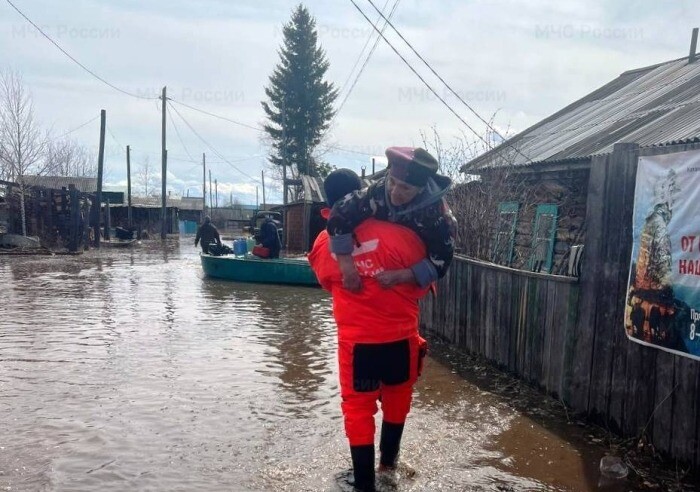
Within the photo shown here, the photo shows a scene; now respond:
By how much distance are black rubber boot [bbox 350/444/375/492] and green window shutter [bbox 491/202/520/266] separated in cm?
618

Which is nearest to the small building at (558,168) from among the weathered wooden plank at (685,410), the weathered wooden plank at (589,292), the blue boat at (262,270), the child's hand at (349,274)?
the weathered wooden plank at (589,292)

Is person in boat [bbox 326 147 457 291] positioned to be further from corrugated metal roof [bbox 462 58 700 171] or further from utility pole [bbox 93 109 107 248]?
utility pole [bbox 93 109 107 248]

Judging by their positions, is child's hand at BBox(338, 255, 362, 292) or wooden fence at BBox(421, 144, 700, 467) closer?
child's hand at BBox(338, 255, 362, 292)

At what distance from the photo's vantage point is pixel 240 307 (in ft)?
37.2

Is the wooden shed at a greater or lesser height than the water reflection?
greater

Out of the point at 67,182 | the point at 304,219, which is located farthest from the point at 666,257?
the point at 67,182

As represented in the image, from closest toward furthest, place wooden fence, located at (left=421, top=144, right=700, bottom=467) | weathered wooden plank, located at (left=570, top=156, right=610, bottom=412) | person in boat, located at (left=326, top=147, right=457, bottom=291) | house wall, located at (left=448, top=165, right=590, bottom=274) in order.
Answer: person in boat, located at (left=326, top=147, right=457, bottom=291) → wooden fence, located at (left=421, top=144, right=700, bottom=467) → weathered wooden plank, located at (left=570, top=156, right=610, bottom=412) → house wall, located at (left=448, top=165, right=590, bottom=274)

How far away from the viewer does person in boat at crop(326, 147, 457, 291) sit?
343 cm

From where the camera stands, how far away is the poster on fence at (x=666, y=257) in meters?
3.84

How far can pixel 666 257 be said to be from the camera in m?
4.06

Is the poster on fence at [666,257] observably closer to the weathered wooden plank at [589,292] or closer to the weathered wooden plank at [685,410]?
the weathered wooden plank at [685,410]

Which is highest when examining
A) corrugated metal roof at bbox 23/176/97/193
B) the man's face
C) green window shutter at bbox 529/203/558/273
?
corrugated metal roof at bbox 23/176/97/193

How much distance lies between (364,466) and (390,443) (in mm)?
360

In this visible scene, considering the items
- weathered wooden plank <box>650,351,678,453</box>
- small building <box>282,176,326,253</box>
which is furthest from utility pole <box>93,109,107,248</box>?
weathered wooden plank <box>650,351,678,453</box>
